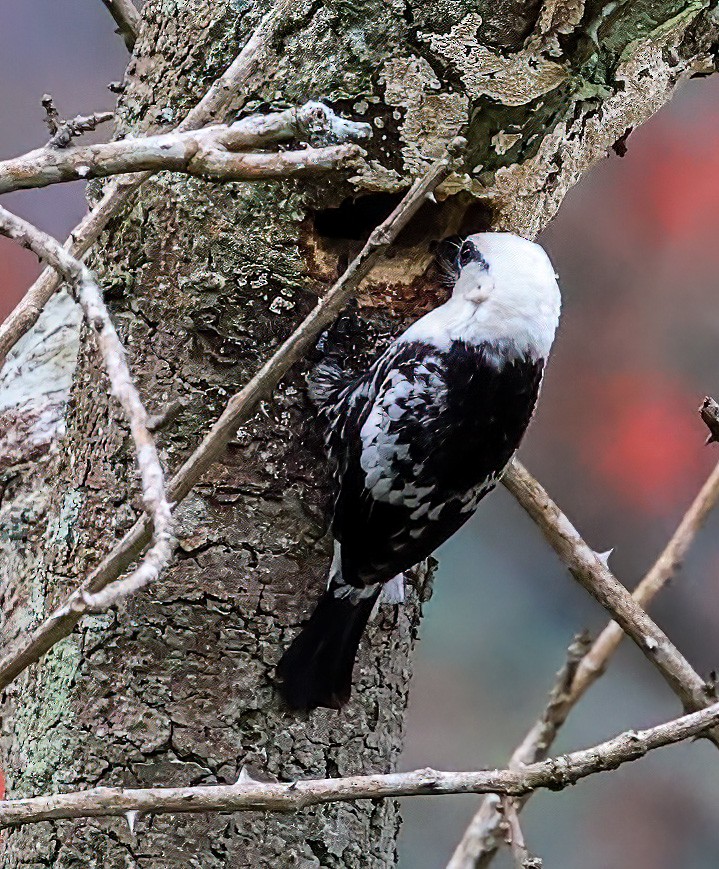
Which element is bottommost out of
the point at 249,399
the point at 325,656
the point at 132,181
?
the point at 325,656

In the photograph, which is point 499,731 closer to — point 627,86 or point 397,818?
point 397,818

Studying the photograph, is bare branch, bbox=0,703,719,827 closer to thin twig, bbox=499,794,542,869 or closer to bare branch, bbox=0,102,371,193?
thin twig, bbox=499,794,542,869

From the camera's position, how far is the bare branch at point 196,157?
1016mm

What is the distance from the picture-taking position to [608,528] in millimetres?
3064

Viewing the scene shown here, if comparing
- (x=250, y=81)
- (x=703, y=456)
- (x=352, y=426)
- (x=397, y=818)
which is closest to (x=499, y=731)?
(x=703, y=456)

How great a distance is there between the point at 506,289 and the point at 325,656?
0.56m

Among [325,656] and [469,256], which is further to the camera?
[469,256]

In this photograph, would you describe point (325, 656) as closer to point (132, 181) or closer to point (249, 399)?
point (249, 399)

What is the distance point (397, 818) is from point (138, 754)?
0.39 meters

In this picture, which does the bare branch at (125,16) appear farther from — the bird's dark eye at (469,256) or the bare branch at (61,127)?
the bare branch at (61,127)

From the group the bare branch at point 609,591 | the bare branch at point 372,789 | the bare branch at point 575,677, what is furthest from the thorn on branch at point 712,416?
the bare branch at point 575,677

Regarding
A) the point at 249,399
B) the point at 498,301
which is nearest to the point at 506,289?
the point at 498,301

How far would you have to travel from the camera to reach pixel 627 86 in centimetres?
161

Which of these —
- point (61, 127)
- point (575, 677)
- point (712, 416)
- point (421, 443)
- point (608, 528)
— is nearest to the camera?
point (61, 127)
